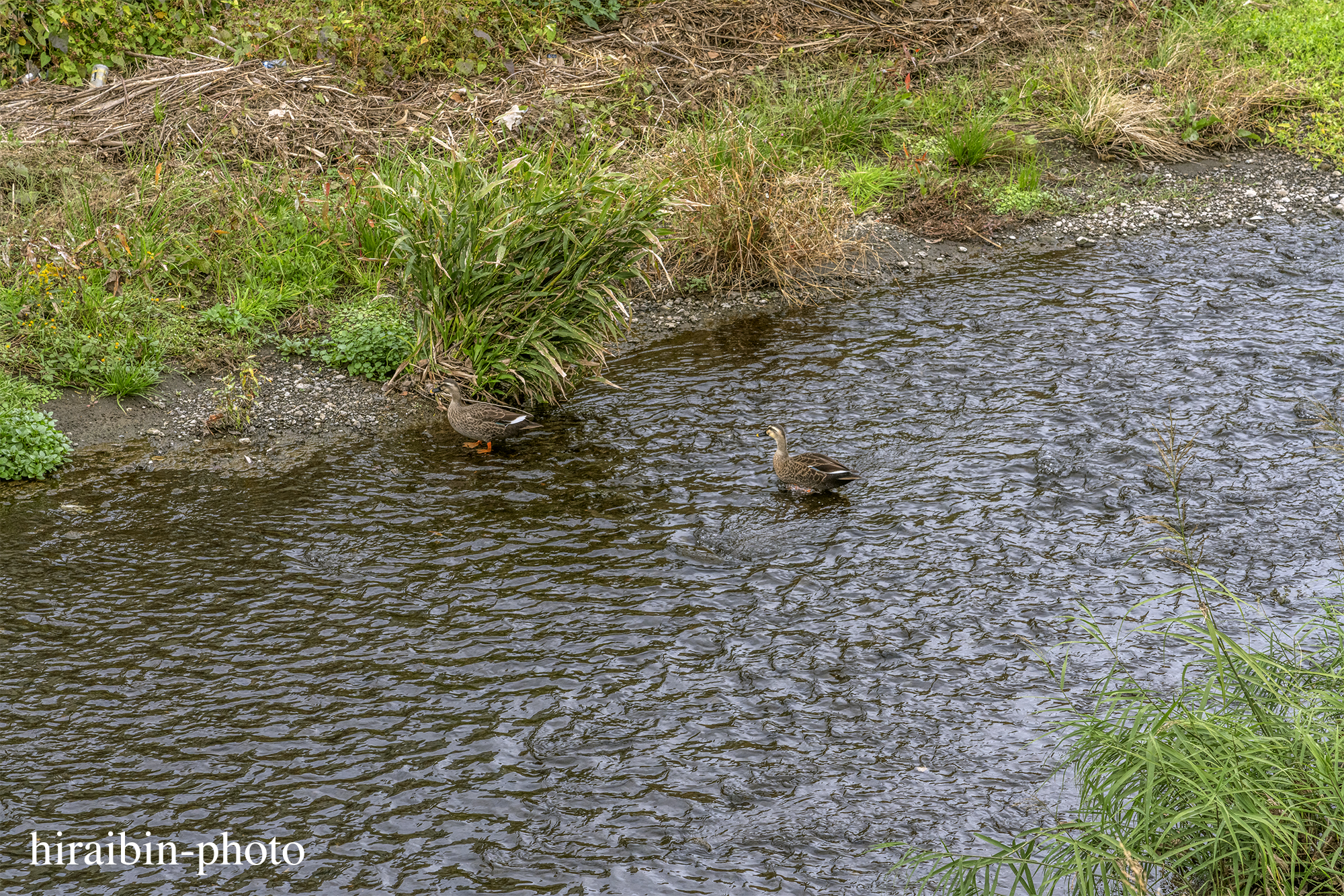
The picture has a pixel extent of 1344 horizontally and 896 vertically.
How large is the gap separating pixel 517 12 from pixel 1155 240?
9.55m

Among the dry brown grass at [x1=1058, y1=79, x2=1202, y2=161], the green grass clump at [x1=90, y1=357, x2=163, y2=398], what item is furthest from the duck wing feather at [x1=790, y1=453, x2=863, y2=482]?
the dry brown grass at [x1=1058, y1=79, x2=1202, y2=161]

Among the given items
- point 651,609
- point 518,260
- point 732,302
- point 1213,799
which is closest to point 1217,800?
point 1213,799

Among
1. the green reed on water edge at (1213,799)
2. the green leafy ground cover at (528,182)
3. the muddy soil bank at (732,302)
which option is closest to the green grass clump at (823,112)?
the green leafy ground cover at (528,182)

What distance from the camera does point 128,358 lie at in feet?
30.9

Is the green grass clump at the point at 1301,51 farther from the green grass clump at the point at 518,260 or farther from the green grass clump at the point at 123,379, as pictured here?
the green grass clump at the point at 123,379

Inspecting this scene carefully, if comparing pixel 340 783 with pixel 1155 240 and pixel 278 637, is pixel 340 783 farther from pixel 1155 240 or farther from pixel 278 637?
pixel 1155 240

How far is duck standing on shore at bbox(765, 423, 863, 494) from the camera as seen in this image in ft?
26.3

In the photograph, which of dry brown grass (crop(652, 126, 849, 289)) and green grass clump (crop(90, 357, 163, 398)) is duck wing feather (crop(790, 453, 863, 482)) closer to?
dry brown grass (crop(652, 126, 849, 289))

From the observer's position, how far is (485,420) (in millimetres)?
8891

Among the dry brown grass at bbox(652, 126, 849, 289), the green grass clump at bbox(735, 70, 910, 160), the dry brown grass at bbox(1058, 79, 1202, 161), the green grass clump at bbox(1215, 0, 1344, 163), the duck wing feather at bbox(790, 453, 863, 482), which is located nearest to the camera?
the duck wing feather at bbox(790, 453, 863, 482)

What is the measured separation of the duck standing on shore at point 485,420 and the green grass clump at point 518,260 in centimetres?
42

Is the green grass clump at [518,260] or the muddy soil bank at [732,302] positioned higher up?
the green grass clump at [518,260]

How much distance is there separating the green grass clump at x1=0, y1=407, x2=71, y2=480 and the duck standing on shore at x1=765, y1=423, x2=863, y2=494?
19.8 ft

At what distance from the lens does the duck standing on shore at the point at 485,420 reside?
8.90 m
